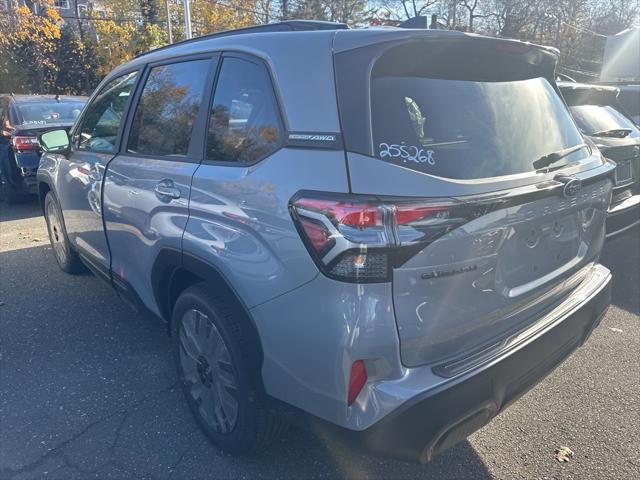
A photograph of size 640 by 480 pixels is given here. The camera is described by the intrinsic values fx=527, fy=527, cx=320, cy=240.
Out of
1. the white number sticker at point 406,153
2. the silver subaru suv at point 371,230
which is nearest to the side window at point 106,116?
the silver subaru suv at point 371,230

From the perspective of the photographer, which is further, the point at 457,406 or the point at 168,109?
the point at 168,109

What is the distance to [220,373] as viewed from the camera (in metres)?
2.41

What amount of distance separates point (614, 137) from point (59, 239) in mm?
5195

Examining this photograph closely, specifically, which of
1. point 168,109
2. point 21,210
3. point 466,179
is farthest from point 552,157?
point 21,210

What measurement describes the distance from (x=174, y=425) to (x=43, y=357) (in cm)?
130

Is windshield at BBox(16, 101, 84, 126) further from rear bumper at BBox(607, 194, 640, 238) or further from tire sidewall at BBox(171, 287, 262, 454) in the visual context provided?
rear bumper at BBox(607, 194, 640, 238)

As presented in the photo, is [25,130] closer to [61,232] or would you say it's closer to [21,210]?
[21,210]

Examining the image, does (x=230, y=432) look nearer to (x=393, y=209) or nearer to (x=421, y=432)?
(x=421, y=432)

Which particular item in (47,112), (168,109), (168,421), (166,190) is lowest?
(168,421)

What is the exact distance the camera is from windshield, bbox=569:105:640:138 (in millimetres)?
4812

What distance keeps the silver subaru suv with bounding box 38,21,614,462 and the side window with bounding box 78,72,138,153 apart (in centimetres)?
74

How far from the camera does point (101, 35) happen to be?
22688 millimetres

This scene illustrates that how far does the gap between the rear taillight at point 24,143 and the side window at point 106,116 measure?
4311mm

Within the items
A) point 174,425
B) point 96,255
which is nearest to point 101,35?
point 96,255
